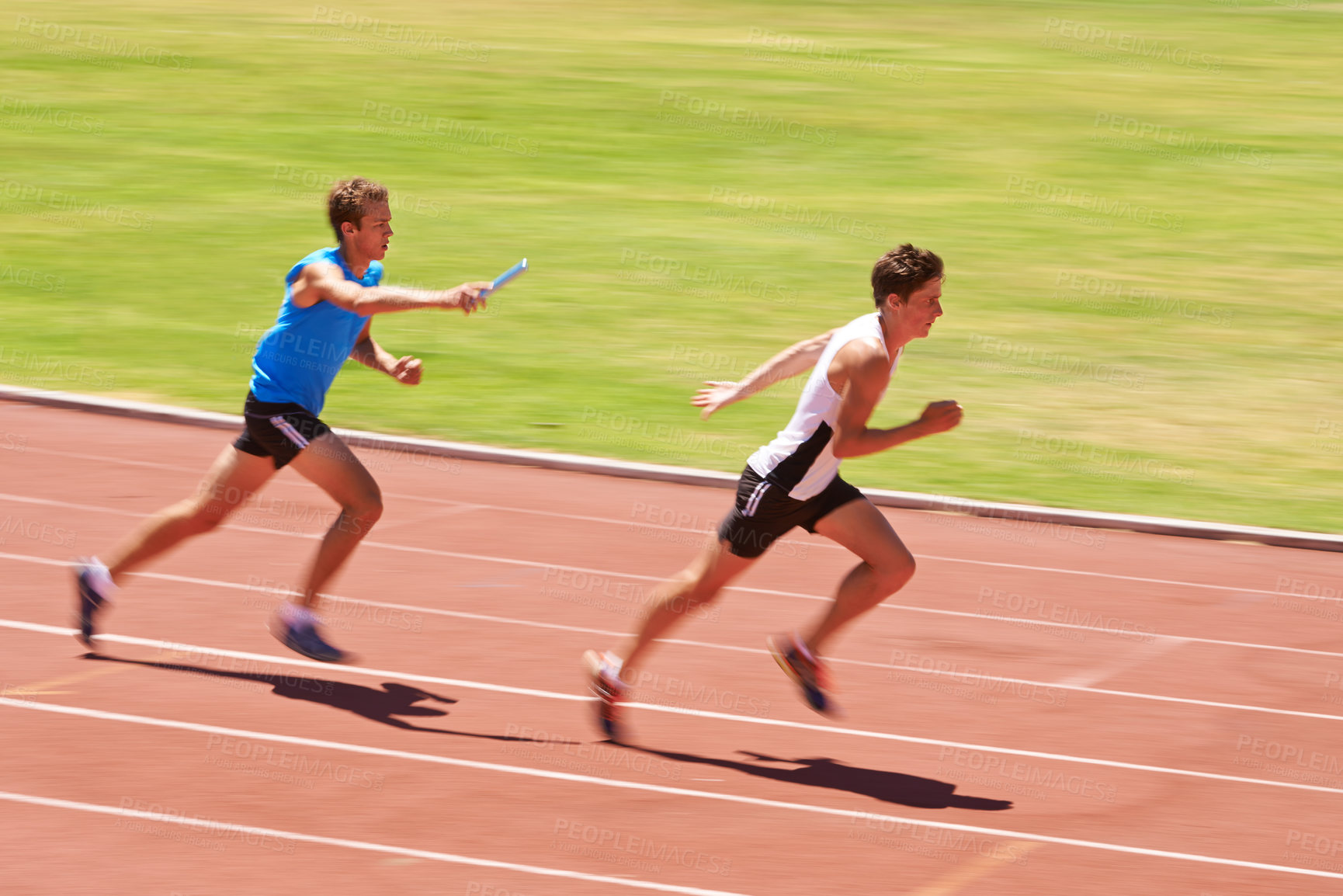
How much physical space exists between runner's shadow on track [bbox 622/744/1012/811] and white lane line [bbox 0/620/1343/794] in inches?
16.1

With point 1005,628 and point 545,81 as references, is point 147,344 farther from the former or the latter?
point 545,81

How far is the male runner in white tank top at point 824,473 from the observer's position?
22.3 ft

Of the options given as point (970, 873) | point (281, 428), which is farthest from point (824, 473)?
point (281, 428)

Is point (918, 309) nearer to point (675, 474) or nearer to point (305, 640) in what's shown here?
point (305, 640)

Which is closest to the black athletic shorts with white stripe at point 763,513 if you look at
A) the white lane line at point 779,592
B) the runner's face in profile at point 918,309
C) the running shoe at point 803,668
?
the running shoe at point 803,668

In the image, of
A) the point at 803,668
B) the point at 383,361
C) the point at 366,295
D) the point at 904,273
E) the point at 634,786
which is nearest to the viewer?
the point at 634,786

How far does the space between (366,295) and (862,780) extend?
9.35ft

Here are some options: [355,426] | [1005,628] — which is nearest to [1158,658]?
[1005,628]

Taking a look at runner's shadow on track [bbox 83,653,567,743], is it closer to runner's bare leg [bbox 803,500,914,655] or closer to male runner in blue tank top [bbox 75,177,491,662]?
male runner in blue tank top [bbox 75,177,491,662]

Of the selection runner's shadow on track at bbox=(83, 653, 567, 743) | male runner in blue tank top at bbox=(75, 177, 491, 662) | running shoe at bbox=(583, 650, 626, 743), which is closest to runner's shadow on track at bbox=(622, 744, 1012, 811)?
running shoe at bbox=(583, 650, 626, 743)

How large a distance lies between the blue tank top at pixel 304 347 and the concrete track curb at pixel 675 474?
4518mm

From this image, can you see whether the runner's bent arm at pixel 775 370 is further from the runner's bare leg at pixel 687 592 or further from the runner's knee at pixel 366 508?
the runner's knee at pixel 366 508

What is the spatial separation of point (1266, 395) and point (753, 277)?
21.2 ft

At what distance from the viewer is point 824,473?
6.98 m
